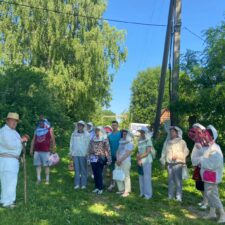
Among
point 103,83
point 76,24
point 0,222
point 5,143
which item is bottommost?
point 0,222

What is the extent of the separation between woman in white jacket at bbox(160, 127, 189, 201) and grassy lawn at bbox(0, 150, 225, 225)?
15.3 inches

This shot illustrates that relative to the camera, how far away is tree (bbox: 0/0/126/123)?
25.9m

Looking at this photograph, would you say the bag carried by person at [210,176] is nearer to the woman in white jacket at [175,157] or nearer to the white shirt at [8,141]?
the woman in white jacket at [175,157]

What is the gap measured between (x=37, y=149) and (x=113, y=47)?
776 inches

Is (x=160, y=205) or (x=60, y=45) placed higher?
(x=60, y=45)

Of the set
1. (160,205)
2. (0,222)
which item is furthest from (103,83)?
(0,222)

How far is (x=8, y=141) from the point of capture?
278 inches

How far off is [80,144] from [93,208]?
2.38m

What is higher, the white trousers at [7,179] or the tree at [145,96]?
the tree at [145,96]

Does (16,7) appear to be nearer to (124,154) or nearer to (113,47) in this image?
(113,47)

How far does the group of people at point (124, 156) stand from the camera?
22.0ft

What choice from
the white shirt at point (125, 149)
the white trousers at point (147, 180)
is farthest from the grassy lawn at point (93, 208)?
the white shirt at point (125, 149)

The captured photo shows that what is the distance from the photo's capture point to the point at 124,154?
882cm

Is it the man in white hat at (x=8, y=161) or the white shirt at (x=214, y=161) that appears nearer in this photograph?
the white shirt at (x=214, y=161)
